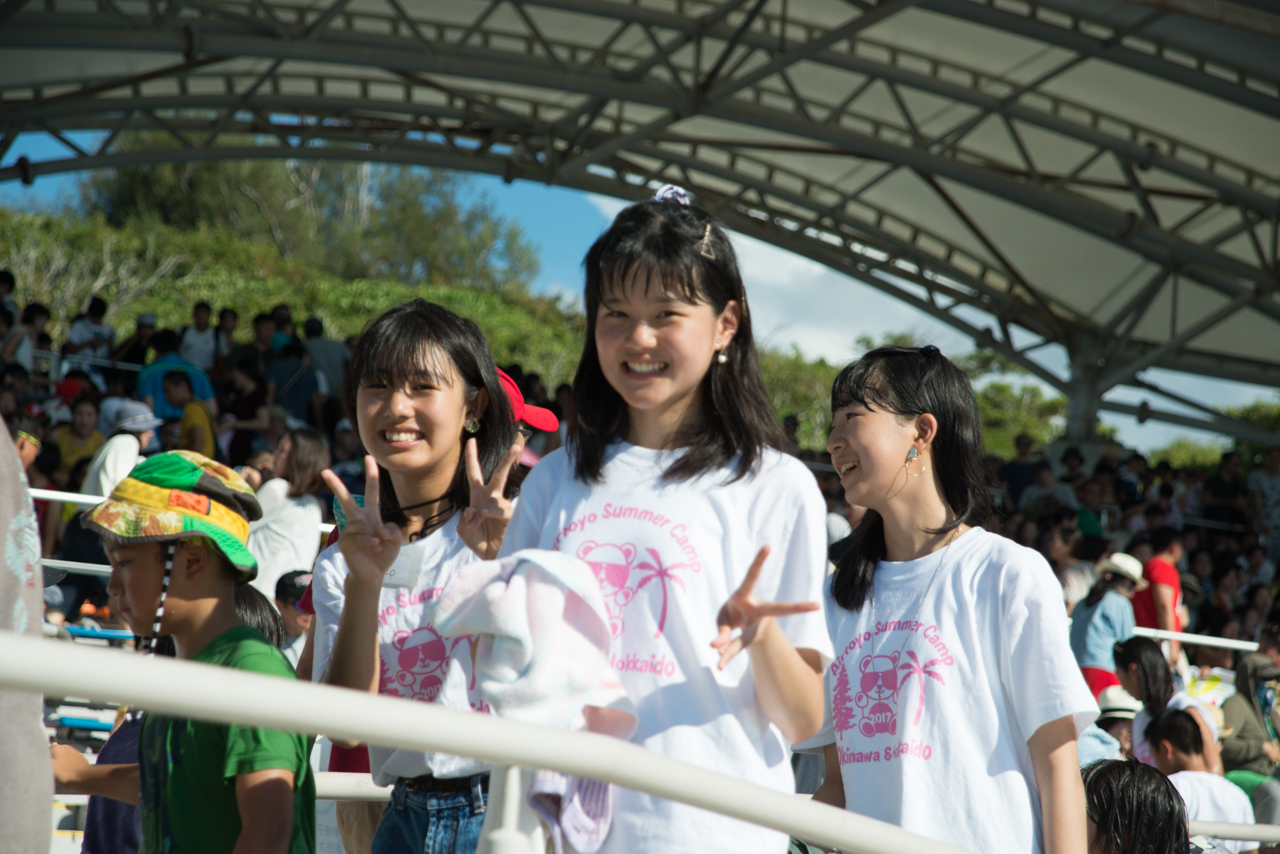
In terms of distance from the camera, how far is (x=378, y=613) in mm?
2041

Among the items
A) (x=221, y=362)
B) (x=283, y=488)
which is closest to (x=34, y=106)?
(x=221, y=362)

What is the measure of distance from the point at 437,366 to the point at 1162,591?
23.0ft

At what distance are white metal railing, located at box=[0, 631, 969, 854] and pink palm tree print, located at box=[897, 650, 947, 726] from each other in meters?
0.66

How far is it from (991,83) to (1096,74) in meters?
1.06

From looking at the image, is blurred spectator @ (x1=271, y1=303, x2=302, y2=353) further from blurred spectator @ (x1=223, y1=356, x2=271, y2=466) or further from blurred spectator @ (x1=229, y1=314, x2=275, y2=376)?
blurred spectator @ (x1=223, y1=356, x2=271, y2=466)

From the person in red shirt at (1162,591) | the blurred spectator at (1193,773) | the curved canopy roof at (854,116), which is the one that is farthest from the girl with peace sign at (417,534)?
the curved canopy roof at (854,116)

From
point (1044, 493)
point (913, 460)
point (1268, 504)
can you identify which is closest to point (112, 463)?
point (913, 460)

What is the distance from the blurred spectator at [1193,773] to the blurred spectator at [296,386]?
7.71 metres

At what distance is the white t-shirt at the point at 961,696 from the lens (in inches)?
77.4

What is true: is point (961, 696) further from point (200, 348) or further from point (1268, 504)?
point (1268, 504)

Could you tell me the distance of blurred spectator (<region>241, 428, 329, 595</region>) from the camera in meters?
5.47

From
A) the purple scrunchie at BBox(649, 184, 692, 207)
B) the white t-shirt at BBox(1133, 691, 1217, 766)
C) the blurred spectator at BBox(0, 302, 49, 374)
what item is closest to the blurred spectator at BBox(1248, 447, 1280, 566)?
the white t-shirt at BBox(1133, 691, 1217, 766)

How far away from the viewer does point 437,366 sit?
7.29ft

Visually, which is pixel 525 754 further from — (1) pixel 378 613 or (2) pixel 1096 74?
(2) pixel 1096 74
